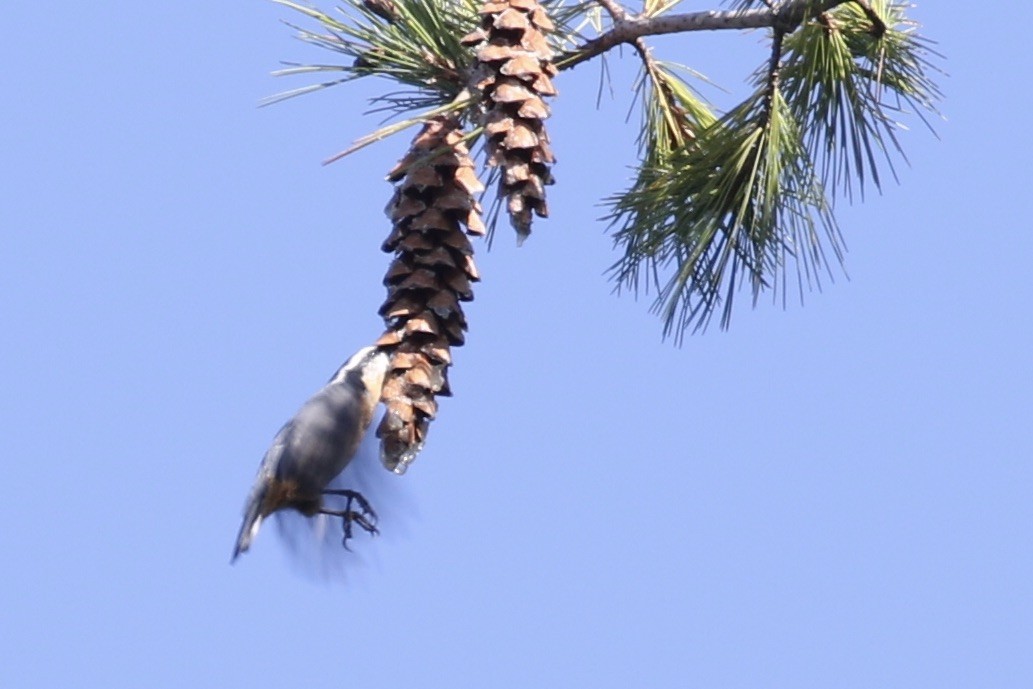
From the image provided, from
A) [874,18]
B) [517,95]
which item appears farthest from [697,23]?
[517,95]

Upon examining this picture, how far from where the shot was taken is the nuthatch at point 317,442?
209cm

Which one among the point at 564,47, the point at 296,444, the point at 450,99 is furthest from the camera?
the point at 564,47

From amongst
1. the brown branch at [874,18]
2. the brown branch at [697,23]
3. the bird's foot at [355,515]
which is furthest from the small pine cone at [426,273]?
the brown branch at [874,18]

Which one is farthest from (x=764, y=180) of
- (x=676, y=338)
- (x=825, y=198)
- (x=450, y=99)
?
(x=450, y=99)

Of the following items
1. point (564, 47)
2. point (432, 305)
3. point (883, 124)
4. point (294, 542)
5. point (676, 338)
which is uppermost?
point (564, 47)

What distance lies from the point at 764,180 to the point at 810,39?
216mm

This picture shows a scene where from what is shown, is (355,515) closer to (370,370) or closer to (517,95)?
(370,370)

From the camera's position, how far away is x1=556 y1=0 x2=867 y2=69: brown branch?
2227 millimetres

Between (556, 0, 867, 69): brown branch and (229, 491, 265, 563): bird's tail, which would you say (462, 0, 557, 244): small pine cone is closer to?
(556, 0, 867, 69): brown branch

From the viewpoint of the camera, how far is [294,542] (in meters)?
2.31

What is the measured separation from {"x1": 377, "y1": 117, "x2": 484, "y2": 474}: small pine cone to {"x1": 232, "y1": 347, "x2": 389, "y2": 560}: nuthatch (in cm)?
5

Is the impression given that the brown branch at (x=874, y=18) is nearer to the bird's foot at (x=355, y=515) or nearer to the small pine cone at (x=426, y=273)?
the small pine cone at (x=426, y=273)

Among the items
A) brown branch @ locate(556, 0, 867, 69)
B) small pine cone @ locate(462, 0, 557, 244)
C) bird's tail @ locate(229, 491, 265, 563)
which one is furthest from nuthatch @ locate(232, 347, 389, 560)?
brown branch @ locate(556, 0, 867, 69)

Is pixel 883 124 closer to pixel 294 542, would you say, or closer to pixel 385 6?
pixel 385 6
